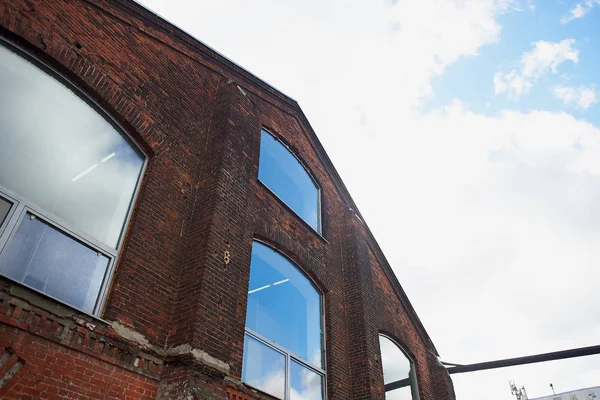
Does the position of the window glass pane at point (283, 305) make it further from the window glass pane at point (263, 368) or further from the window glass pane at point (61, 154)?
the window glass pane at point (61, 154)

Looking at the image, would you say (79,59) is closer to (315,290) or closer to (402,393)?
(315,290)

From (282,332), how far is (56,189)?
14.4 ft

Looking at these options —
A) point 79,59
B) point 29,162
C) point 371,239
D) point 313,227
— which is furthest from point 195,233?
point 371,239

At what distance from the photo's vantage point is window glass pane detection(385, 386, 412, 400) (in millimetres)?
10412

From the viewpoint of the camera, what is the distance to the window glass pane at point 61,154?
16.9 feet

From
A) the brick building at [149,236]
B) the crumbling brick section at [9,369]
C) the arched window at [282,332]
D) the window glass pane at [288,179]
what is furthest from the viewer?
the window glass pane at [288,179]

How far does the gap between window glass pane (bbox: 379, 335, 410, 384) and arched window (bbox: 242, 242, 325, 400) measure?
2513 millimetres

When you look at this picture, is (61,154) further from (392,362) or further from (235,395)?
(392,362)

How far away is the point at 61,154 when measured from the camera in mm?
5621

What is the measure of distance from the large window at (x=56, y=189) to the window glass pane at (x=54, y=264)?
0.4 inches

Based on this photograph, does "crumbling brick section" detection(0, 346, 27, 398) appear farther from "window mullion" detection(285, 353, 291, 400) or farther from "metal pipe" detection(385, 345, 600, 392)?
"metal pipe" detection(385, 345, 600, 392)

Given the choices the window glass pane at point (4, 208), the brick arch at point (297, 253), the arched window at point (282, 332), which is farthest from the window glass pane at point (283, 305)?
the window glass pane at point (4, 208)

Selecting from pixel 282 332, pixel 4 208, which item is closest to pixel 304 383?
pixel 282 332

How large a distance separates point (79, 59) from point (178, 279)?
3243 millimetres
